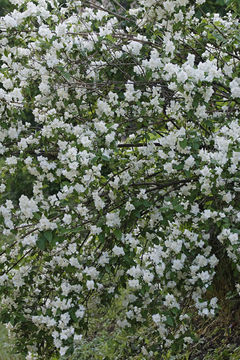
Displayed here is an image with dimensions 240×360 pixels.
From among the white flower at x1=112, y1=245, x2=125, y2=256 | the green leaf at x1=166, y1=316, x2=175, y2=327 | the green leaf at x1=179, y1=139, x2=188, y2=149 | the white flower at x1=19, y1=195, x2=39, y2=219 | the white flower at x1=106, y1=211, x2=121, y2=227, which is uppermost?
the white flower at x1=19, y1=195, x2=39, y2=219

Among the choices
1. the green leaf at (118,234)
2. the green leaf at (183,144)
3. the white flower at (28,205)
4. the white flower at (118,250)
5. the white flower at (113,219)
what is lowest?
the white flower at (118,250)

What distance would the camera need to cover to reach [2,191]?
11.2 feet

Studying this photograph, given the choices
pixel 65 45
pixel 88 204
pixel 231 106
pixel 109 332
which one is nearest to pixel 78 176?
pixel 88 204

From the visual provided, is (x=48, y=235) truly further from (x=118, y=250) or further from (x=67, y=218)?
(x=118, y=250)

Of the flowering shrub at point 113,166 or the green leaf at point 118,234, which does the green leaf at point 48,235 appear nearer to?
the flowering shrub at point 113,166

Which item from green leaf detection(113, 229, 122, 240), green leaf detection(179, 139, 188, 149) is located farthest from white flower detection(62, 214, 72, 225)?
green leaf detection(179, 139, 188, 149)

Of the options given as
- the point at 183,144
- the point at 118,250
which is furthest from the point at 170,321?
the point at 183,144

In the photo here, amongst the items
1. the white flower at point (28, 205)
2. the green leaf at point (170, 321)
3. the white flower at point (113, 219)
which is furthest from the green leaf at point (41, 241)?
the green leaf at point (170, 321)

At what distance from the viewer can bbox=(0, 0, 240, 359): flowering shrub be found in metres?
3.01

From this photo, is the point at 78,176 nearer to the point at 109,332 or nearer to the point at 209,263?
the point at 209,263

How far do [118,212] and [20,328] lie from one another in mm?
1111

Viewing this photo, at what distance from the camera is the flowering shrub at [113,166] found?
3.01m

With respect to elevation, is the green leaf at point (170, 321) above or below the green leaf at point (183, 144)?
below

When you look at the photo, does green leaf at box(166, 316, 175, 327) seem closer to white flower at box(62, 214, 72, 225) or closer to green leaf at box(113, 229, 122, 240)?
green leaf at box(113, 229, 122, 240)
